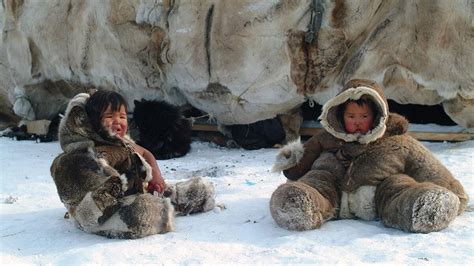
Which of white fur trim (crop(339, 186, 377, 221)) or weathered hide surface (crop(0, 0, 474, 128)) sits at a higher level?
weathered hide surface (crop(0, 0, 474, 128))

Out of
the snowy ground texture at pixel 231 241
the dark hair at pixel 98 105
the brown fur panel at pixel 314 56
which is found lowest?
the snowy ground texture at pixel 231 241

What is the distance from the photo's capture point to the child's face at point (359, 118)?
2.35m

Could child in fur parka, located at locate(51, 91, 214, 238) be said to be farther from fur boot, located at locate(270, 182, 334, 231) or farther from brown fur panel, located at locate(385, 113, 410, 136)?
brown fur panel, located at locate(385, 113, 410, 136)

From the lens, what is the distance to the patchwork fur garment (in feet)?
6.69

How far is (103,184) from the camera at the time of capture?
206cm

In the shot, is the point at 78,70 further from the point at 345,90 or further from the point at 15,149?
the point at 345,90

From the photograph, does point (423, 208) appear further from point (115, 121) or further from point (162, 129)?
point (162, 129)

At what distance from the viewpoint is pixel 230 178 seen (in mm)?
3426

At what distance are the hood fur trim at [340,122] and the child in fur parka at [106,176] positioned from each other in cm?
78

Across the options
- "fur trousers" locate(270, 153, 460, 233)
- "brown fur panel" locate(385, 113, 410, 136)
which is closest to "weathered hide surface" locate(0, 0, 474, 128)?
"brown fur panel" locate(385, 113, 410, 136)

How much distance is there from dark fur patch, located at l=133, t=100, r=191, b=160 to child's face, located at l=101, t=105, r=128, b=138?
7.64 feet

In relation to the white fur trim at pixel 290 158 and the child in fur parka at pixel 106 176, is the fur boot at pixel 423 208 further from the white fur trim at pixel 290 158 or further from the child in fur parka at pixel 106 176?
the child in fur parka at pixel 106 176

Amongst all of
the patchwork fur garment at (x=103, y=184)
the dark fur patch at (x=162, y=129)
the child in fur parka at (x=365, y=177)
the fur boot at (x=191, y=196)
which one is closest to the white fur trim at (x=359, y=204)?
the child in fur parka at (x=365, y=177)

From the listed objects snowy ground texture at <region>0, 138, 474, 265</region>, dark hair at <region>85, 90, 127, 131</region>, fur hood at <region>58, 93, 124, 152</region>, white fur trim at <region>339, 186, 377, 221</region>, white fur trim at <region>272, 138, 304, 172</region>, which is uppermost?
dark hair at <region>85, 90, 127, 131</region>
